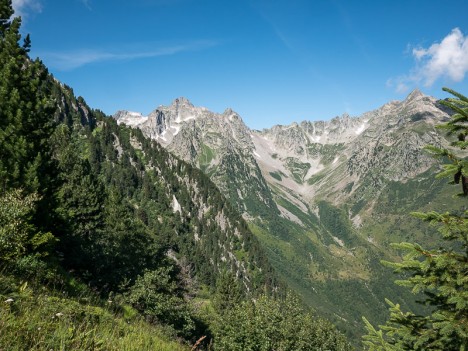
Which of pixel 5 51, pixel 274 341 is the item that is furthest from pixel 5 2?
pixel 274 341

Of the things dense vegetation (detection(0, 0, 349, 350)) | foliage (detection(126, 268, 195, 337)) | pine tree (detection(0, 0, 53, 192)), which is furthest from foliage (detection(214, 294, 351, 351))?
pine tree (detection(0, 0, 53, 192))

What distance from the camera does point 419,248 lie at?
11.4 meters

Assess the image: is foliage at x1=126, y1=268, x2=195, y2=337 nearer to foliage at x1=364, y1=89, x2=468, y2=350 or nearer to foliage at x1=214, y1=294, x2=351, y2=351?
foliage at x1=214, y1=294, x2=351, y2=351

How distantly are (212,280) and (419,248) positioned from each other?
189047mm

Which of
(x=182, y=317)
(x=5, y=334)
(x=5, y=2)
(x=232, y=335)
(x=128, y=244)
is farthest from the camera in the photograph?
(x=128, y=244)

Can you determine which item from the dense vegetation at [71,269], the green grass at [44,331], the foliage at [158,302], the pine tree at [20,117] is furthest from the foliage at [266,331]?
the green grass at [44,331]

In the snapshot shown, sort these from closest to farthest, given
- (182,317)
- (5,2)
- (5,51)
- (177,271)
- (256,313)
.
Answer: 1. (5,51)
2. (5,2)
3. (256,313)
4. (182,317)
5. (177,271)

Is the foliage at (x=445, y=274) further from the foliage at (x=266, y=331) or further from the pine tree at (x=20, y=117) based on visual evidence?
the foliage at (x=266, y=331)

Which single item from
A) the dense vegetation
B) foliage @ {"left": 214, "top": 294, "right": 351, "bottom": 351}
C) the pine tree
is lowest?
foliage @ {"left": 214, "top": 294, "right": 351, "bottom": 351}

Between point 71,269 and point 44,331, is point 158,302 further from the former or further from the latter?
point 44,331

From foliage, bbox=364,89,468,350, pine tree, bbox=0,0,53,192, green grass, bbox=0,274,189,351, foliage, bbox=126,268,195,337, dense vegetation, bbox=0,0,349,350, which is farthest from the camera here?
foliage, bbox=126,268,195,337

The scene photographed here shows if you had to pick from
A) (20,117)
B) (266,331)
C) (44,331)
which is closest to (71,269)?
(20,117)

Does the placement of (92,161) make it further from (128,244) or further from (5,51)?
(5,51)

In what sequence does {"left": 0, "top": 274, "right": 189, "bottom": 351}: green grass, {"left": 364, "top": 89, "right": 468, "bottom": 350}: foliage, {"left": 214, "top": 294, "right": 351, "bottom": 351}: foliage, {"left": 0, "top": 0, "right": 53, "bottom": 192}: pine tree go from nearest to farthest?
1. {"left": 0, "top": 274, "right": 189, "bottom": 351}: green grass
2. {"left": 364, "top": 89, "right": 468, "bottom": 350}: foliage
3. {"left": 0, "top": 0, "right": 53, "bottom": 192}: pine tree
4. {"left": 214, "top": 294, "right": 351, "bottom": 351}: foliage
